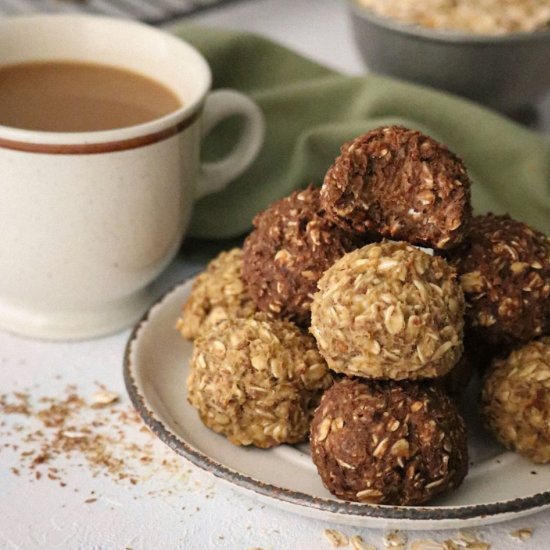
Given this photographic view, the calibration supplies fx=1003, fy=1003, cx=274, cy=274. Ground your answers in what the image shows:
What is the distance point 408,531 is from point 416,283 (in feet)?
0.87

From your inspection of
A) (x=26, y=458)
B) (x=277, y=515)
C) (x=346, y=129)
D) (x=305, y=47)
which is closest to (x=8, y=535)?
(x=26, y=458)

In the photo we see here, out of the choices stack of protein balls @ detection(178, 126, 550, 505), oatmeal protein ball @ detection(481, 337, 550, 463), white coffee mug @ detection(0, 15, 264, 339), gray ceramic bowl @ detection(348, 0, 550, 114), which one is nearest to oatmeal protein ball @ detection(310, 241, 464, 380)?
stack of protein balls @ detection(178, 126, 550, 505)

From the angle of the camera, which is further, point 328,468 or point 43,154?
point 43,154

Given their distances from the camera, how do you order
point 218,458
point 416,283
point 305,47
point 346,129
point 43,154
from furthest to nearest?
point 305,47
point 346,129
point 43,154
point 218,458
point 416,283

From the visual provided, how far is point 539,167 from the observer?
5.20 ft

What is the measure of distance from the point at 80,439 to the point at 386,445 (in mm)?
391

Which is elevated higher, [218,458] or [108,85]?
[108,85]

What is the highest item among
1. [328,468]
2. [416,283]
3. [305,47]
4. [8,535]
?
[416,283]

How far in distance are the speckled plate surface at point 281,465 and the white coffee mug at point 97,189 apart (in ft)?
0.31

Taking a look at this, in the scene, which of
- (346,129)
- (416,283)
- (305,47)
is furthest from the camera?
(305,47)

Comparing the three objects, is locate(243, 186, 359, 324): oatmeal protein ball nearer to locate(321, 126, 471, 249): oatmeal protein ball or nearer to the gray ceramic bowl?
locate(321, 126, 471, 249): oatmeal protein ball

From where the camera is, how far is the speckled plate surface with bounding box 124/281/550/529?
3.10 ft

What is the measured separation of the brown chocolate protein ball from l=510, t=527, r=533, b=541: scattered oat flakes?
0.20m

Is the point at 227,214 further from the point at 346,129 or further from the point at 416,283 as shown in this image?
the point at 416,283
